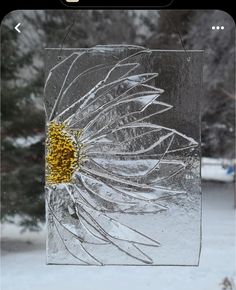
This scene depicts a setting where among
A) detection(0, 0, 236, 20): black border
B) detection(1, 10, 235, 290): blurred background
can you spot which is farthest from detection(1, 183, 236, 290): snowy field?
detection(0, 0, 236, 20): black border

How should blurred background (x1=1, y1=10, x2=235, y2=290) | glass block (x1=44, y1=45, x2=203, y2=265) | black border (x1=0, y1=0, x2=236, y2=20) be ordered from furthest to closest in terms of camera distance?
blurred background (x1=1, y1=10, x2=235, y2=290) → glass block (x1=44, y1=45, x2=203, y2=265) → black border (x1=0, y1=0, x2=236, y2=20)

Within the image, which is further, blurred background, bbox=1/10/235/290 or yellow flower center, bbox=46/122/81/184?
blurred background, bbox=1/10/235/290

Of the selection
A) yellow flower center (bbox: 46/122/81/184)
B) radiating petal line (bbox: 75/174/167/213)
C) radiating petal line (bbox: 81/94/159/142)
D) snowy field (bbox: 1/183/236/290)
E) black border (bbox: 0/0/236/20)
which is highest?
black border (bbox: 0/0/236/20)

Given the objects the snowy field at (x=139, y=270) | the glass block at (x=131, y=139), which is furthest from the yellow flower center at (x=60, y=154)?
the snowy field at (x=139, y=270)

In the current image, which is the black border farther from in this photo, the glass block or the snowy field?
the snowy field
